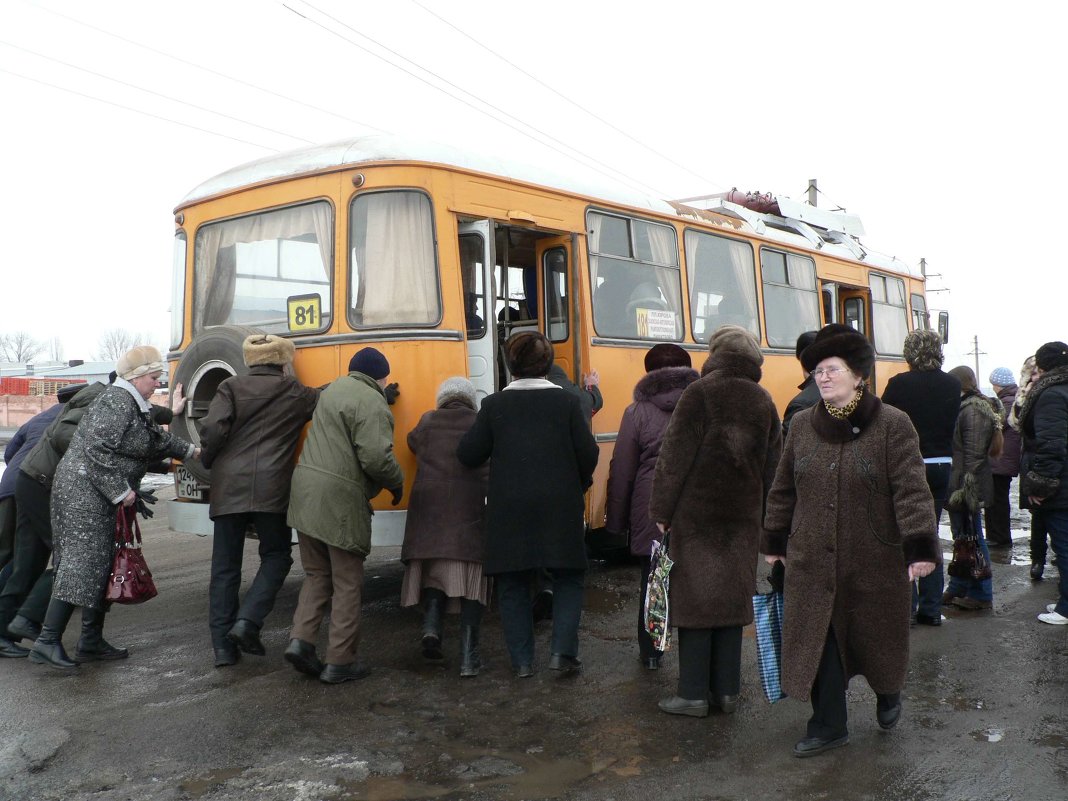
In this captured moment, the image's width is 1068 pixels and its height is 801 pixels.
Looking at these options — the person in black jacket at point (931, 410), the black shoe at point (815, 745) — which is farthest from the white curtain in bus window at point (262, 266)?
the black shoe at point (815, 745)

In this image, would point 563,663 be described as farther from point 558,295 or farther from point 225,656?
point 558,295

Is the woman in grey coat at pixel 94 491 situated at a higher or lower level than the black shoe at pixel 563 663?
higher

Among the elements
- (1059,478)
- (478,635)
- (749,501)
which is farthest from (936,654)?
(478,635)

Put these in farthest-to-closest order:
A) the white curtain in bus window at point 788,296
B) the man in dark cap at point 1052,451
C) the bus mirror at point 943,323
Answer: the bus mirror at point 943,323, the white curtain in bus window at point 788,296, the man in dark cap at point 1052,451

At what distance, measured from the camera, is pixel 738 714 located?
464 cm

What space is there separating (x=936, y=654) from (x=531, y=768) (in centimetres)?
283

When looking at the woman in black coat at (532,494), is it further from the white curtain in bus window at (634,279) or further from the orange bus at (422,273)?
the white curtain in bus window at (634,279)

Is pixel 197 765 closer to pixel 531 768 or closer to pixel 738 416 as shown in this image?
pixel 531 768

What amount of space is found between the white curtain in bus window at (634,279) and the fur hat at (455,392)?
2.09 m

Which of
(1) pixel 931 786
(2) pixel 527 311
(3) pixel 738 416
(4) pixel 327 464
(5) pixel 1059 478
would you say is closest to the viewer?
(1) pixel 931 786

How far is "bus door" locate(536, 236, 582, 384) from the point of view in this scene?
7.38 metres

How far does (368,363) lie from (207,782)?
2.43 meters

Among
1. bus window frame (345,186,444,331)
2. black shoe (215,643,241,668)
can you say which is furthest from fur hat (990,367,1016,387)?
black shoe (215,643,241,668)

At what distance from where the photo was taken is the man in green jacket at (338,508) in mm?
5211
